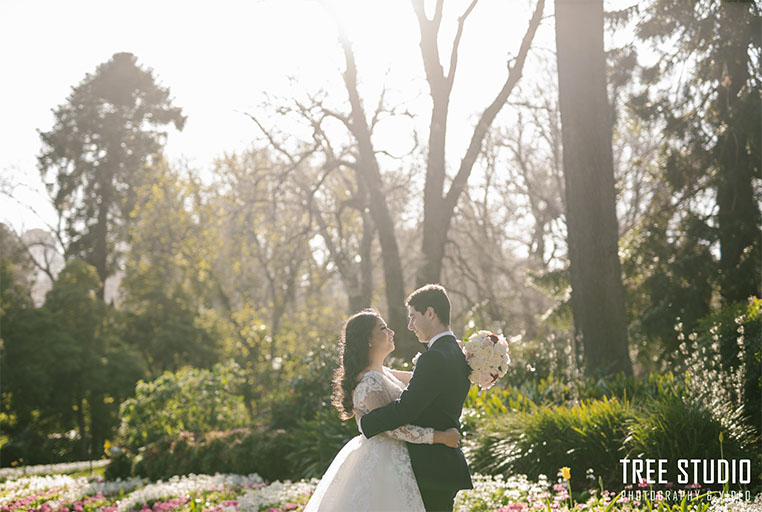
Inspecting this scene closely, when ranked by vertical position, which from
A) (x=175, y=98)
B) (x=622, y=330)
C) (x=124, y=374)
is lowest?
(x=124, y=374)

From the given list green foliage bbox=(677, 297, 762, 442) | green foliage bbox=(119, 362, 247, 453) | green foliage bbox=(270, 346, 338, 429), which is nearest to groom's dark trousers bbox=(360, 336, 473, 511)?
green foliage bbox=(677, 297, 762, 442)

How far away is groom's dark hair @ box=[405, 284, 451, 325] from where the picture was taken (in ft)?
13.0

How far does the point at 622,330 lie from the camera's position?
945cm

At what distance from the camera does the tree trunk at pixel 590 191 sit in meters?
9.38

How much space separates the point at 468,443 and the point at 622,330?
317 centimetres

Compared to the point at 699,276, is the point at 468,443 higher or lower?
lower

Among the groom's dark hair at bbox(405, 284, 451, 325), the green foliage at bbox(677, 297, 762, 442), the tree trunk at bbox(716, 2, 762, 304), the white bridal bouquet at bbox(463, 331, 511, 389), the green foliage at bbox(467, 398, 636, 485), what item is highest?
the tree trunk at bbox(716, 2, 762, 304)

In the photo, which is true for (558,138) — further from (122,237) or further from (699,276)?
(122,237)

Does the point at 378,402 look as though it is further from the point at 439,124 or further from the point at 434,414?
the point at 439,124

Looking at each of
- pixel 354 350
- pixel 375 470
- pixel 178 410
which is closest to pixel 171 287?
pixel 178 410

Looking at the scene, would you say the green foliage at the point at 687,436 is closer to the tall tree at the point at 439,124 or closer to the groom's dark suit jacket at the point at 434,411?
the groom's dark suit jacket at the point at 434,411

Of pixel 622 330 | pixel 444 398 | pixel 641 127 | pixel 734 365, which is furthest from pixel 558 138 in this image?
pixel 444 398

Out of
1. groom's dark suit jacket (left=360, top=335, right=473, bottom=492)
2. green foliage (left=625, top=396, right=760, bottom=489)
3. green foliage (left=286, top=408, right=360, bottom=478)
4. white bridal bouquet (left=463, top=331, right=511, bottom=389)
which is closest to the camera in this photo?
groom's dark suit jacket (left=360, top=335, right=473, bottom=492)

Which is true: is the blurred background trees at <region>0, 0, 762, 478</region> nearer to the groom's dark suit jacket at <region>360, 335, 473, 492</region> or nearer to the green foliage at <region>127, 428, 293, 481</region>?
the green foliage at <region>127, 428, 293, 481</region>
